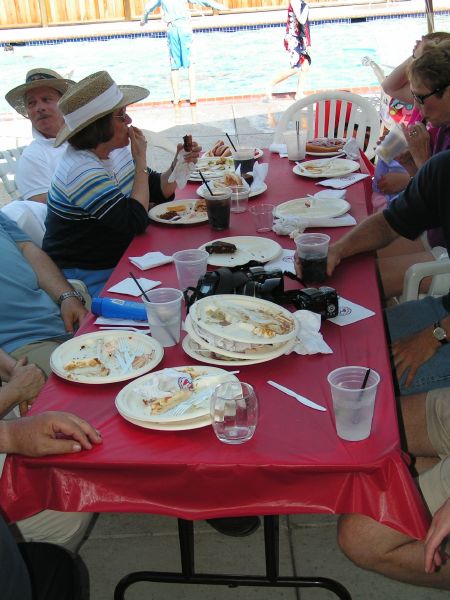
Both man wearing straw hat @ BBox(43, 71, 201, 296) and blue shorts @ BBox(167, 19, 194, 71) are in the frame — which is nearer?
man wearing straw hat @ BBox(43, 71, 201, 296)

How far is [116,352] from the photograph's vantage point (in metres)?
1.95

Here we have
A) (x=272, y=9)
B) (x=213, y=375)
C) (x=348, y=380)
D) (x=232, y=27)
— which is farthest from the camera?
(x=272, y=9)

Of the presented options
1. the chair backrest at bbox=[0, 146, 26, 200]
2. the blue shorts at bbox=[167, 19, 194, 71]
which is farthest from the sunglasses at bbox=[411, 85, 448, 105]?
the blue shorts at bbox=[167, 19, 194, 71]

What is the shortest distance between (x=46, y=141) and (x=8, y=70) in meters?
13.9

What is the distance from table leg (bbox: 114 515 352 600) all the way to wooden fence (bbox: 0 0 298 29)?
19665mm

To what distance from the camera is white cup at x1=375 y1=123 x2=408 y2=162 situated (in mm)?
3490

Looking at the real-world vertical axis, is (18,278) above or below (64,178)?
below

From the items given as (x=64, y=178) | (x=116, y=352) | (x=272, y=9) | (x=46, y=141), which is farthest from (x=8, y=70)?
(x=116, y=352)

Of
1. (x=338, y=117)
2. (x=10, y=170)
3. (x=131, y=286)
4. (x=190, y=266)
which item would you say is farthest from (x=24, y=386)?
(x=338, y=117)

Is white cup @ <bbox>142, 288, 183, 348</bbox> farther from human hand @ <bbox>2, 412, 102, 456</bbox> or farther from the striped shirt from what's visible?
the striped shirt

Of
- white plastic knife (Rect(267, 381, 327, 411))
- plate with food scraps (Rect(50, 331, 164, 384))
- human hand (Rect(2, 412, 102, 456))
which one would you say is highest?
plate with food scraps (Rect(50, 331, 164, 384))

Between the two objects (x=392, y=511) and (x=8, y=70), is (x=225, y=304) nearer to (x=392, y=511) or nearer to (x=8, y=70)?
(x=392, y=511)

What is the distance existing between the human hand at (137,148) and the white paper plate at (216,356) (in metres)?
1.51

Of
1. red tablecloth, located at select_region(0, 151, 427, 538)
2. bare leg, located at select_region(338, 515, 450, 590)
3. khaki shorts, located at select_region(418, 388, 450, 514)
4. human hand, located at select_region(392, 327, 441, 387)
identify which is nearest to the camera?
red tablecloth, located at select_region(0, 151, 427, 538)
